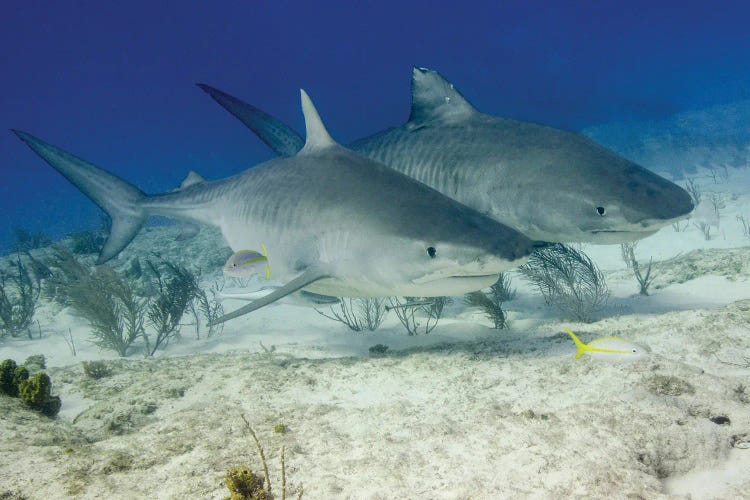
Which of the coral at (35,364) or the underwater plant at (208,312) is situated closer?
the coral at (35,364)

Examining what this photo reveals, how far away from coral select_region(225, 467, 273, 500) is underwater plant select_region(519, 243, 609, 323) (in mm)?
4936

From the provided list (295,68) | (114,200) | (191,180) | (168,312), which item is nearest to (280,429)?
(191,180)

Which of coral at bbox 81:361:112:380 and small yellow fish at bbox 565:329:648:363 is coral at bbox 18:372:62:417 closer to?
coral at bbox 81:361:112:380

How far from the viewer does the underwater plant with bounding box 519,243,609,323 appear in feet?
18.8

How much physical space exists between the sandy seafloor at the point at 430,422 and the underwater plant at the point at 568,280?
0.79 m

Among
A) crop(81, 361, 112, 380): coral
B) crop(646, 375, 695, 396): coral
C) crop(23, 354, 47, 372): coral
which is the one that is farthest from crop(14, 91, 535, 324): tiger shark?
crop(23, 354, 47, 372): coral

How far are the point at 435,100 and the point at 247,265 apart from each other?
10.8 ft

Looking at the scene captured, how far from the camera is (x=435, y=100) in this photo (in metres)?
5.73

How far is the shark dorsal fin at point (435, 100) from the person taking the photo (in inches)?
221

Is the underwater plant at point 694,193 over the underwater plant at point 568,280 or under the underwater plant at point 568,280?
over

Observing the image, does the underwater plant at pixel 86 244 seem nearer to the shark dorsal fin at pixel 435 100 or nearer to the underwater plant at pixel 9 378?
the underwater plant at pixel 9 378

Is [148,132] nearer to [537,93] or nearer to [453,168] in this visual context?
[537,93]

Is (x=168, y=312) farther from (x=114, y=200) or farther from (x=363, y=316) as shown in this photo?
(x=363, y=316)

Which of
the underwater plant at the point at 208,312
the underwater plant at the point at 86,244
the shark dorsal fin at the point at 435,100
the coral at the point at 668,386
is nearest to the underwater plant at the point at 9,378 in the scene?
the underwater plant at the point at 208,312
